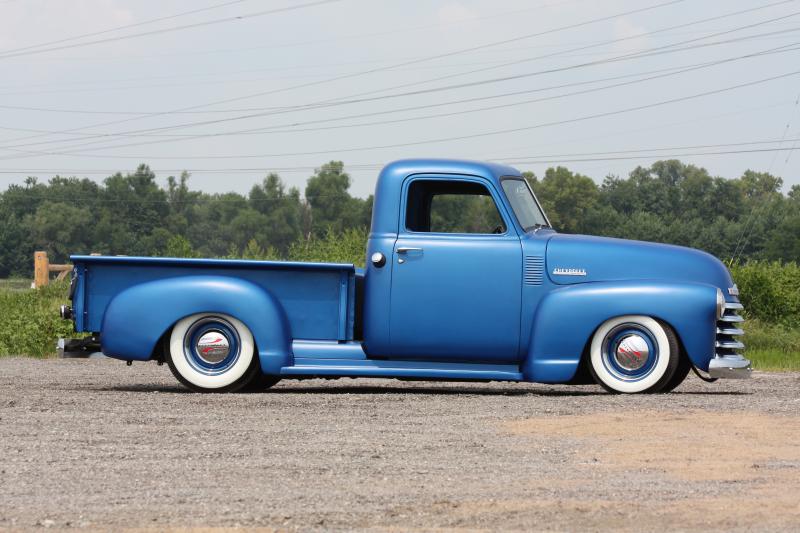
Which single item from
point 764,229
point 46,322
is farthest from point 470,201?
point 764,229

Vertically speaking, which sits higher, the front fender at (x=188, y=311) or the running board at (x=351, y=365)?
the front fender at (x=188, y=311)

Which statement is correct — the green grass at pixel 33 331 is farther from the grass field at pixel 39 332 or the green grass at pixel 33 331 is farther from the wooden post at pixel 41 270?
the wooden post at pixel 41 270

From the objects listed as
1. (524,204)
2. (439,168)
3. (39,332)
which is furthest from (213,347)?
(39,332)

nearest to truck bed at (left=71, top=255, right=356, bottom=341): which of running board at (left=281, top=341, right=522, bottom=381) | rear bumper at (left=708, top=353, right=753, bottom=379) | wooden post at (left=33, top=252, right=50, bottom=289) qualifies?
running board at (left=281, top=341, right=522, bottom=381)

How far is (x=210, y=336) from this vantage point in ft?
38.5

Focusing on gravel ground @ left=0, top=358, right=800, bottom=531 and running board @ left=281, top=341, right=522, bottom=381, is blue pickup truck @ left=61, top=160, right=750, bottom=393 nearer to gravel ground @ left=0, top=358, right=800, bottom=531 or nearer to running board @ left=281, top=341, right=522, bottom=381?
running board @ left=281, top=341, right=522, bottom=381

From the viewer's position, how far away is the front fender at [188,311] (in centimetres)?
1154

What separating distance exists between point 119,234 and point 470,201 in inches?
3899

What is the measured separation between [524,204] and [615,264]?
3.63 ft

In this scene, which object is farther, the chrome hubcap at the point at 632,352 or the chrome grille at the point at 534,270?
the chrome grille at the point at 534,270

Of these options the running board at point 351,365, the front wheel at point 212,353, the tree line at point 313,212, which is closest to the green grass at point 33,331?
the front wheel at point 212,353

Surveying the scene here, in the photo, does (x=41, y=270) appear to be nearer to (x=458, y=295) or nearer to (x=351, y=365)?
(x=351, y=365)

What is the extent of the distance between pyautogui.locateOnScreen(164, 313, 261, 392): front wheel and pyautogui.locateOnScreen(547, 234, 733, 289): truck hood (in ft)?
9.29

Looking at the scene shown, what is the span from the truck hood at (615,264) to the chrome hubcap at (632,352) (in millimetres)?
548
